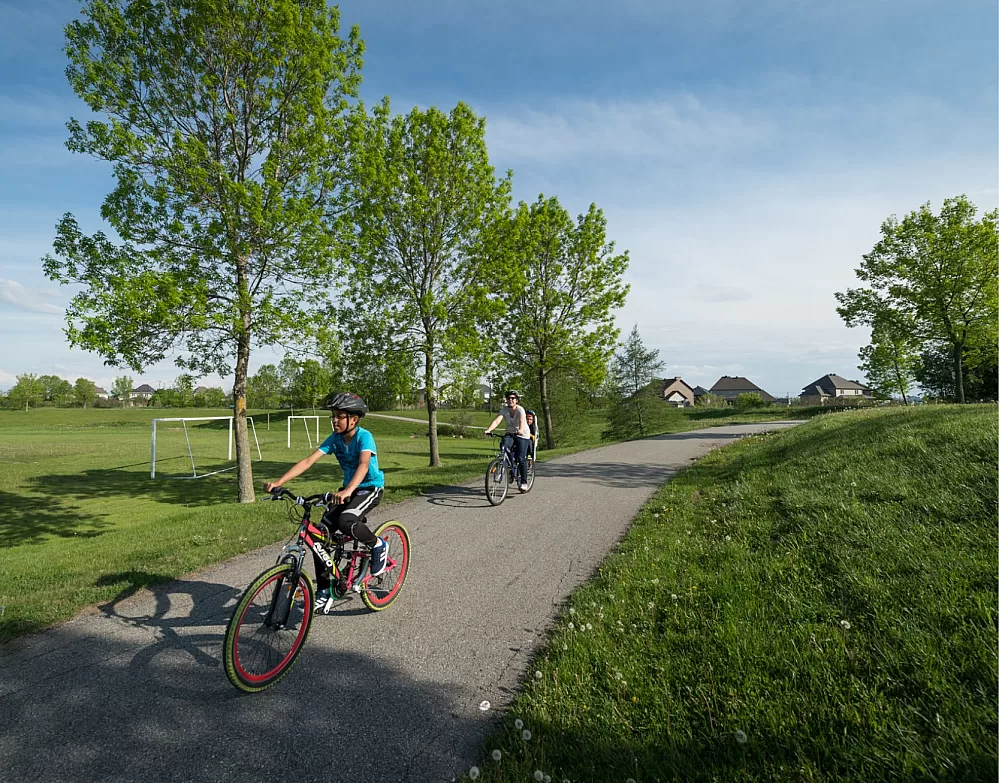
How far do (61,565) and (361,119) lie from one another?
1127 centimetres

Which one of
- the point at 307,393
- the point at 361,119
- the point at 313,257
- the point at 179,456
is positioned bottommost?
the point at 179,456

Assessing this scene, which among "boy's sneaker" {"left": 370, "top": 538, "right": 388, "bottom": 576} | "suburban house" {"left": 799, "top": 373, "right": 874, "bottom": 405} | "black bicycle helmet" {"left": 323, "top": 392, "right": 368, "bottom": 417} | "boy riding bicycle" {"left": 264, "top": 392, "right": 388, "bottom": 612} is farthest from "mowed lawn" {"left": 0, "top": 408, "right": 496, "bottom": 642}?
"suburban house" {"left": 799, "top": 373, "right": 874, "bottom": 405}

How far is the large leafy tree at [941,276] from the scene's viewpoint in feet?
78.9

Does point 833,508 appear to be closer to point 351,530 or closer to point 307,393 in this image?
point 351,530

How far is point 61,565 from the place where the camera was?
22.5 feet

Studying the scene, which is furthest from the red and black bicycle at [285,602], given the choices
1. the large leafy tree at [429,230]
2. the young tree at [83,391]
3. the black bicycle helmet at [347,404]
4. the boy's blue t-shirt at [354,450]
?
the young tree at [83,391]

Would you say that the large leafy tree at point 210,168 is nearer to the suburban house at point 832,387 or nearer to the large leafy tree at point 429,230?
the large leafy tree at point 429,230

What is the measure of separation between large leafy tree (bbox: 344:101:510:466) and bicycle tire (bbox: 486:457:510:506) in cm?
834

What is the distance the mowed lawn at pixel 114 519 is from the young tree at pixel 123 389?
308 feet

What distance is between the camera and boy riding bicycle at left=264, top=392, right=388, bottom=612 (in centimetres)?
453

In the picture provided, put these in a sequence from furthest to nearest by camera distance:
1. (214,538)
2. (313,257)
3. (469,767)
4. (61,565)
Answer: (313,257) → (214,538) → (61,565) → (469,767)

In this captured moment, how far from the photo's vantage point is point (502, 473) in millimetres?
10180

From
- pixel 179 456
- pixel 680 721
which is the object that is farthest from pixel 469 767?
pixel 179 456

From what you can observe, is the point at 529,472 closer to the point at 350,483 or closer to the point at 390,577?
the point at 390,577
